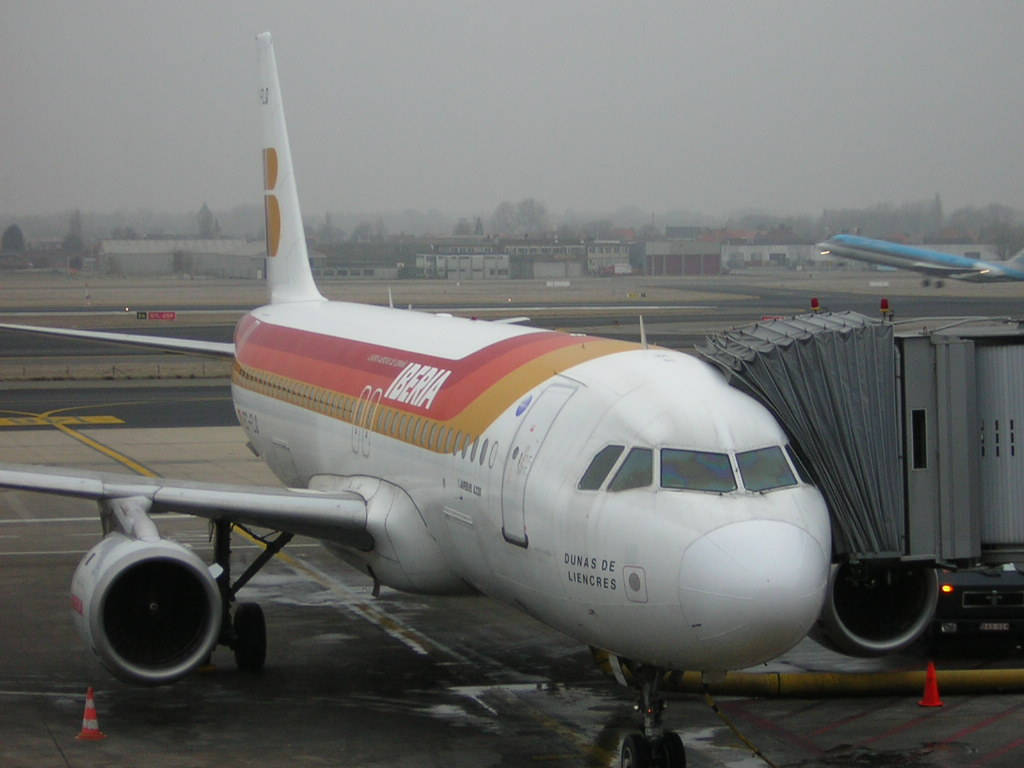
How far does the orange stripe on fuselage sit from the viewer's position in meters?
16.7

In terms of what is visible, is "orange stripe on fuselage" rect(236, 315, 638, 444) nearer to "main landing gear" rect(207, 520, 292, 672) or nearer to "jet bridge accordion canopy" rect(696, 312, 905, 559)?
"jet bridge accordion canopy" rect(696, 312, 905, 559)

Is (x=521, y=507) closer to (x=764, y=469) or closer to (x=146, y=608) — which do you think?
(x=764, y=469)

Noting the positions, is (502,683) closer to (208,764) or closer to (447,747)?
(447,747)

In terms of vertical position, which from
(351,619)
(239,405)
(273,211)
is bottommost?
(351,619)

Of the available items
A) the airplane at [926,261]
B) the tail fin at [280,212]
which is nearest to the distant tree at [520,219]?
the airplane at [926,261]

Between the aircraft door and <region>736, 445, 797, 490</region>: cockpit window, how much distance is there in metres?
2.39

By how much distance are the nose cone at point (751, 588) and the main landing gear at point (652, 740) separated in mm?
1408

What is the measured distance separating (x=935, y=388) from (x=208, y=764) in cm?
807

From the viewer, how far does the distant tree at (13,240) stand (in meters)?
146

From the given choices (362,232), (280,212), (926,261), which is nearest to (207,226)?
(362,232)

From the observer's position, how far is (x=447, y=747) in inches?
631

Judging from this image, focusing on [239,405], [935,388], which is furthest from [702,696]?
[239,405]

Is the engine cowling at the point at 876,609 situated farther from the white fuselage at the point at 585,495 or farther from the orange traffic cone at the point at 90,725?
the orange traffic cone at the point at 90,725

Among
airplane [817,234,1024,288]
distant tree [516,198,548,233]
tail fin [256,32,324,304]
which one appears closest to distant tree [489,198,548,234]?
distant tree [516,198,548,233]
